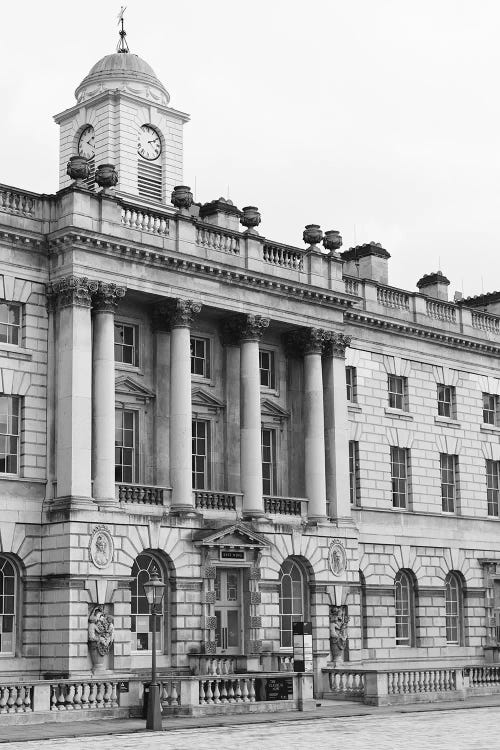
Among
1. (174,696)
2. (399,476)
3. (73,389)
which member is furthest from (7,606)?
(399,476)

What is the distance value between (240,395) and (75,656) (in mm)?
11691

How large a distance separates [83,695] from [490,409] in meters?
29.0

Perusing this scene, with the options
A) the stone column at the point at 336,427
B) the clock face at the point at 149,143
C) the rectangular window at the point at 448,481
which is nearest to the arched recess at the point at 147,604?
the stone column at the point at 336,427

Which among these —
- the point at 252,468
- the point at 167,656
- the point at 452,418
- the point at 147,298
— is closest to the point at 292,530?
the point at 252,468

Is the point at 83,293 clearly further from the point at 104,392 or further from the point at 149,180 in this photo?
the point at 149,180

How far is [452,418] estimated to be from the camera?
54781 millimetres

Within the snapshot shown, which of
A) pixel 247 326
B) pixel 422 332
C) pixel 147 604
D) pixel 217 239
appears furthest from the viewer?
pixel 422 332

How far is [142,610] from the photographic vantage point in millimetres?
40469

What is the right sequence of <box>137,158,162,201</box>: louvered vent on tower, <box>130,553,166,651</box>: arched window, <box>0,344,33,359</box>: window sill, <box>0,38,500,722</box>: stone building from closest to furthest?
<box>0,38,500,722</box>: stone building < <box>0,344,33,359</box>: window sill < <box>130,553,166,651</box>: arched window < <box>137,158,162,201</box>: louvered vent on tower

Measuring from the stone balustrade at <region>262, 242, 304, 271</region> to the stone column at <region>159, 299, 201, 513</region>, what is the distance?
4618 millimetres

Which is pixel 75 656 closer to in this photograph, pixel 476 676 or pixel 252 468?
pixel 252 468

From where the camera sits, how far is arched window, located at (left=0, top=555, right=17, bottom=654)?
37938mm

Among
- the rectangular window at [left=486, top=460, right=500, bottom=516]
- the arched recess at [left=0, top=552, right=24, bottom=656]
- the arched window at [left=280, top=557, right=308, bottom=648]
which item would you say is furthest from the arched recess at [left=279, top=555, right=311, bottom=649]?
the rectangular window at [left=486, top=460, right=500, bottom=516]

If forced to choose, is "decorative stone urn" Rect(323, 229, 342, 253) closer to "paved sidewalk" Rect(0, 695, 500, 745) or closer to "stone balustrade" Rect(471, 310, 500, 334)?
"stone balustrade" Rect(471, 310, 500, 334)
